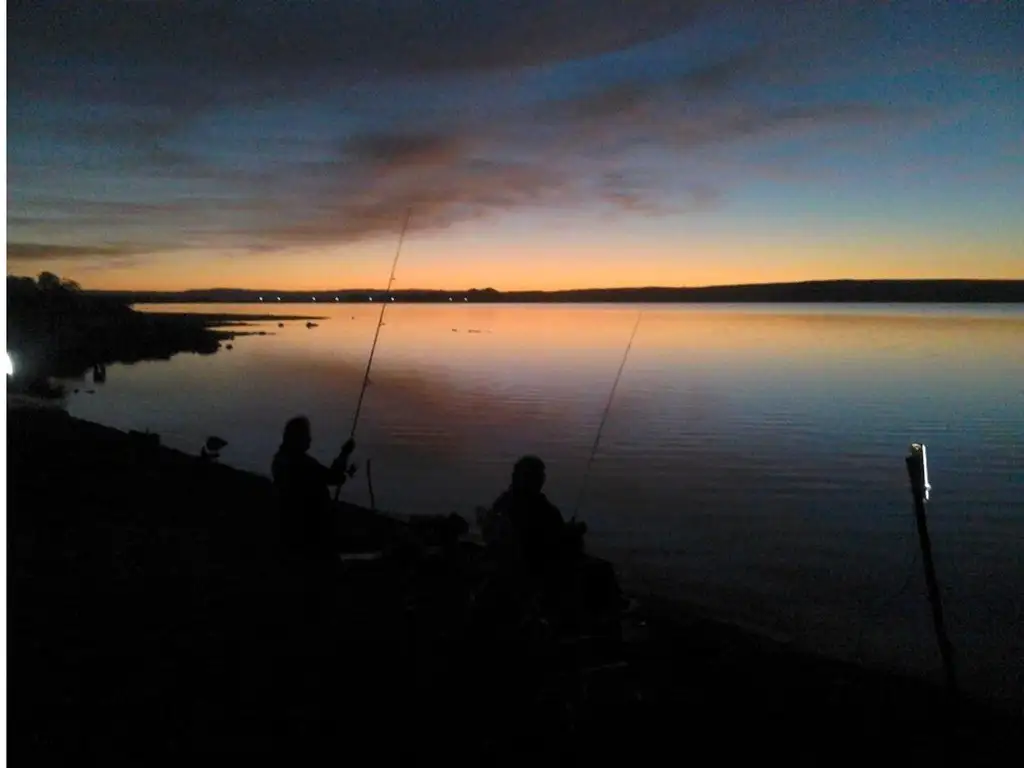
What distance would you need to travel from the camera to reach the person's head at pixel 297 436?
536 centimetres

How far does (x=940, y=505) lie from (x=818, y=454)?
135 inches

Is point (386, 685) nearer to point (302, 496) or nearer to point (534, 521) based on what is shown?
point (534, 521)

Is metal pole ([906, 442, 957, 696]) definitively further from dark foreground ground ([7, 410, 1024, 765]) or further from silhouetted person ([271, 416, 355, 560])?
silhouetted person ([271, 416, 355, 560])

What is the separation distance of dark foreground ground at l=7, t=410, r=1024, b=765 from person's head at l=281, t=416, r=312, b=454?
0.79 metres

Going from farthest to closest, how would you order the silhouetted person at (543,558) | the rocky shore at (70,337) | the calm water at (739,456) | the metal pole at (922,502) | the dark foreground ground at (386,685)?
the rocky shore at (70,337) → the calm water at (739,456) → the metal pole at (922,502) → the silhouetted person at (543,558) → the dark foreground ground at (386,685)

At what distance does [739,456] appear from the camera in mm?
14859

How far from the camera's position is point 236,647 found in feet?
14.1

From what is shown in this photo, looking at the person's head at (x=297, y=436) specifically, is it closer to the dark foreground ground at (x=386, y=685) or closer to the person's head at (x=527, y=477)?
the dark foreground ground at (x=386, y=685)

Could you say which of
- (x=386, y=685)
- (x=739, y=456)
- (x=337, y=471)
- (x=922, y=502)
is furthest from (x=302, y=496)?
(x=739, y=456)

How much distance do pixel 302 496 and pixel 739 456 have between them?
10766 millimetres

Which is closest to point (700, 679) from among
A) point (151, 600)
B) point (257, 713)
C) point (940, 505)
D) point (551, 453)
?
point (257, 713)

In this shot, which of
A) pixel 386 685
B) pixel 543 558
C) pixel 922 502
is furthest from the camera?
pixel 922 502

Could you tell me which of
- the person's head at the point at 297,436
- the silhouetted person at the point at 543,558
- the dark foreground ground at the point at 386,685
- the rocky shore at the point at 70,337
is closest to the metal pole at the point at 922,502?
the dark foreground ground at the point at 386,685

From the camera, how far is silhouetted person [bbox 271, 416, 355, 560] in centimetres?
536
